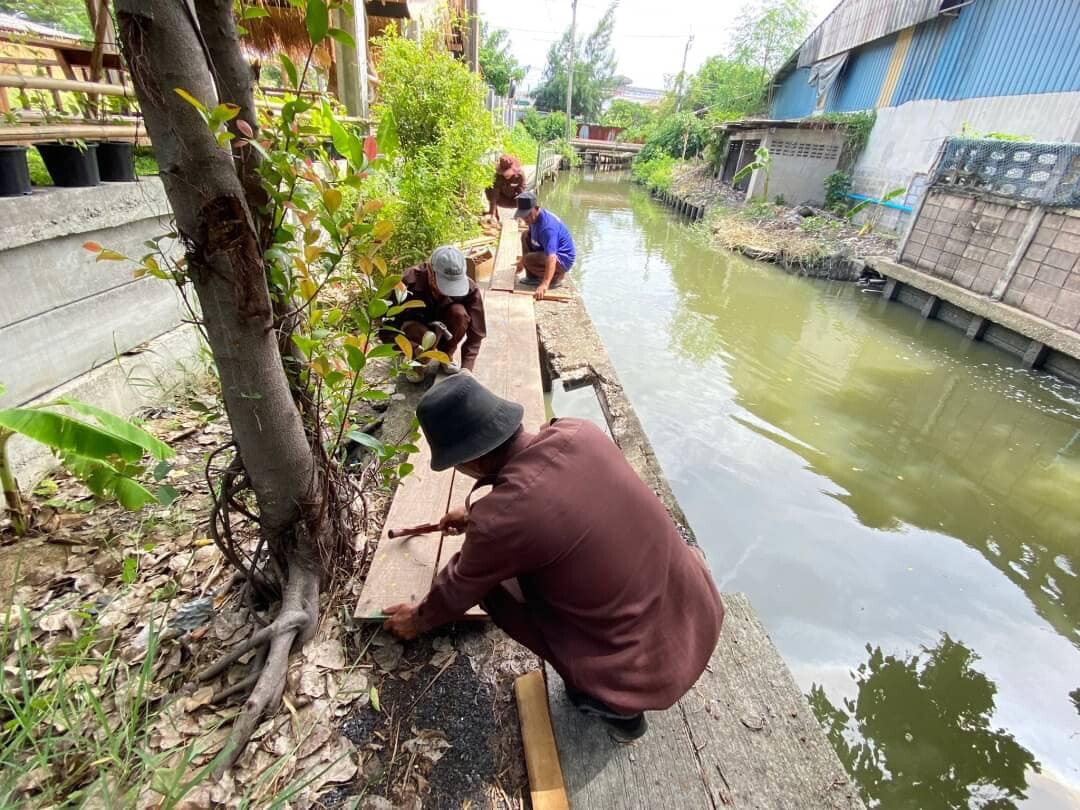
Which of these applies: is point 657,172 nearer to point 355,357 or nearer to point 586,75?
point 355,357

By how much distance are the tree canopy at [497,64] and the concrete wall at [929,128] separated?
20199 mm

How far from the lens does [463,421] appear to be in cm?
152

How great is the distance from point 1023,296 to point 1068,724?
25.4ft

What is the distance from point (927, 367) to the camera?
805 centimetres

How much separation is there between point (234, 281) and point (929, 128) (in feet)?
52.6

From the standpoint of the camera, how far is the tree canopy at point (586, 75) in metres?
50.4

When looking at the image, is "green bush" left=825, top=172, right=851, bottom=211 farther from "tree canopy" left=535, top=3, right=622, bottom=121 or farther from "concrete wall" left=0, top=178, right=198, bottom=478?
"tree canopy" left=535, top=3, right=622, bottom=121

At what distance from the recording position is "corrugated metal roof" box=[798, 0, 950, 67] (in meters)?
12.9

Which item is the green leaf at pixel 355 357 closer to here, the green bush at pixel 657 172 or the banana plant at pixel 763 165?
the banana plant at pixel 763 165

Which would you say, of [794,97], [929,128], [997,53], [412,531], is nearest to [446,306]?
[412,531]

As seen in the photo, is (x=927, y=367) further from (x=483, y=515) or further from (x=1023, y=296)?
(x=483, y=515)

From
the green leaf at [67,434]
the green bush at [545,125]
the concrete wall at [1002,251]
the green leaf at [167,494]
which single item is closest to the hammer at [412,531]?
the green leaf at [167,494]

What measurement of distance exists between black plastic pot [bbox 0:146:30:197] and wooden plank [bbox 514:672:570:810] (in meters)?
3.18

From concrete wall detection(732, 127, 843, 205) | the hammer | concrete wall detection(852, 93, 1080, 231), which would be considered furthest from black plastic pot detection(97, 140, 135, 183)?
concrete wall detection(732, 127, 843, 205)
